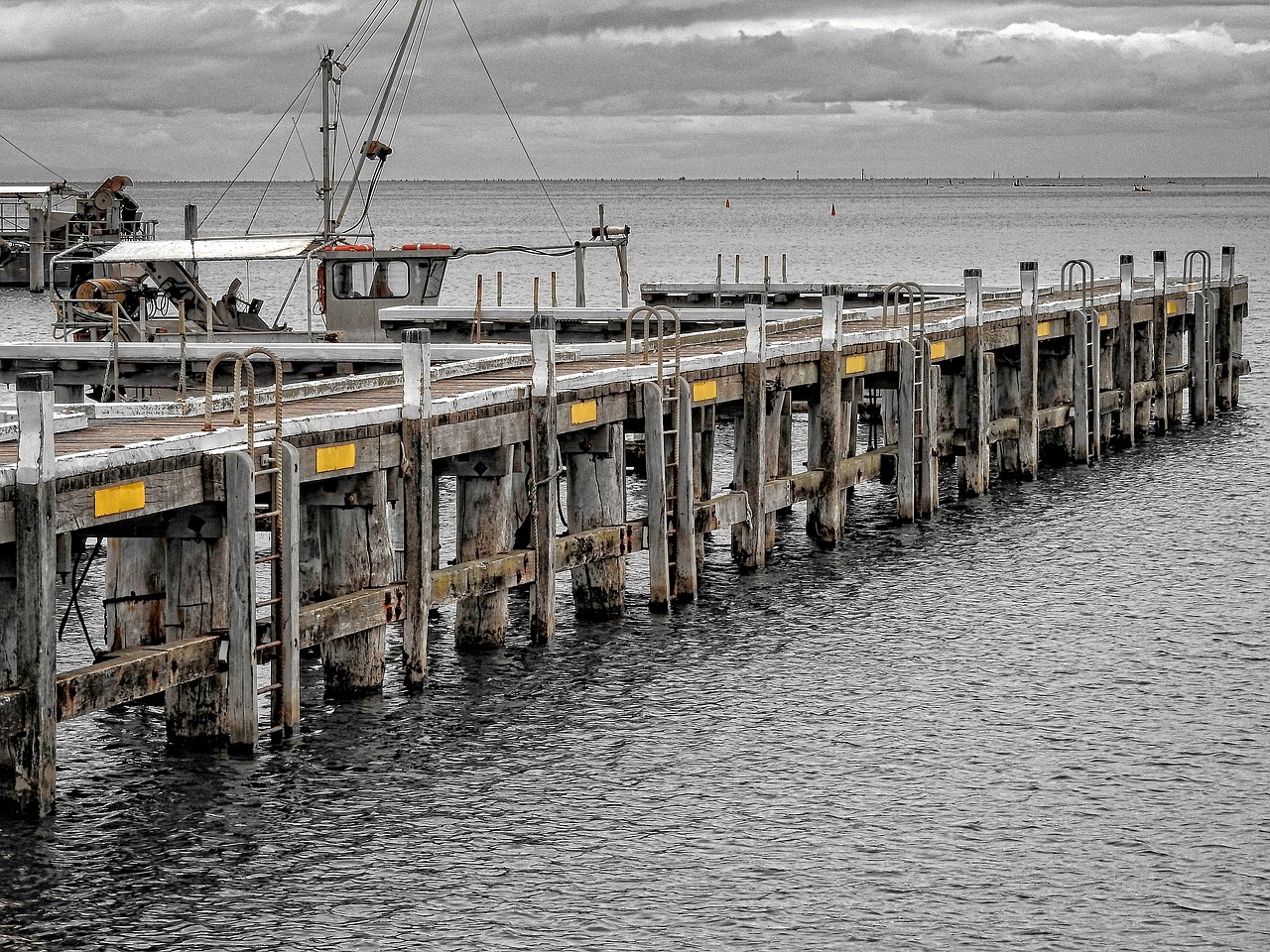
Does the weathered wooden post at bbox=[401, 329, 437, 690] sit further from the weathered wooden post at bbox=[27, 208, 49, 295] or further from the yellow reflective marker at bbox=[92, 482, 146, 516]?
the weathered wooden post at bbox=[27, 208, 49, 295]

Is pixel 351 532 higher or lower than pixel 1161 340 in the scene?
lower

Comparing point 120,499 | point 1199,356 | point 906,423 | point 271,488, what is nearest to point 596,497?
point 271,488

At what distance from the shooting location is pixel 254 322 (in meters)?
38.5

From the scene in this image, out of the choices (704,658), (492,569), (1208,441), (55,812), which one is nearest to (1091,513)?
(1208,441)

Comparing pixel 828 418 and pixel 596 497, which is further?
pixel 828 418

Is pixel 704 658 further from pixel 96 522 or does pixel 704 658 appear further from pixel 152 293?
pixel 152 293

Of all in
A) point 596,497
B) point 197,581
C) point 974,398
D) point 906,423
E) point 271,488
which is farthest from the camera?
point 974,398

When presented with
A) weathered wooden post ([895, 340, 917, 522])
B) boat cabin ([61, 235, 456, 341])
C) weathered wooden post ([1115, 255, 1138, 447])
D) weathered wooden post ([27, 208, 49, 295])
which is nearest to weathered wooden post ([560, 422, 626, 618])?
weathered wooden post ([895, 340, 917, 522])

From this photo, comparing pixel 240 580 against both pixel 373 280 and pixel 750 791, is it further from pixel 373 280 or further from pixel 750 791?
pixel 373 280

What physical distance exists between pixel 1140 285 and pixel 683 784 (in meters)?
28.8

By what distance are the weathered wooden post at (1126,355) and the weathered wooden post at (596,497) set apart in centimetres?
1754

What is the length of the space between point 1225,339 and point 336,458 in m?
30.6

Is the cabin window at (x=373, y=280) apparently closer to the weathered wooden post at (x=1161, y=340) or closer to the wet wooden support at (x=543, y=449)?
the weathered wooden post at (x=1161, y=340)

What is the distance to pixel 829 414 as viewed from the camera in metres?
27.3
